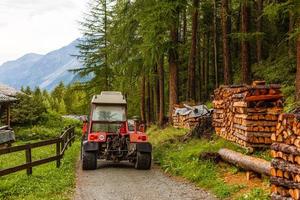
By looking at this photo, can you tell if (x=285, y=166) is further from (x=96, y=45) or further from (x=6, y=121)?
(x=96, y=45)

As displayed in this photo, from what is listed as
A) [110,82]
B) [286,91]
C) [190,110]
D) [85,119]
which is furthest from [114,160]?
[110,82]

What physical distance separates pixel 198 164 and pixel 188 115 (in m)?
10.6

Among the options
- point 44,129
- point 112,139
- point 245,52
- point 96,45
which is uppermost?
point 96,45

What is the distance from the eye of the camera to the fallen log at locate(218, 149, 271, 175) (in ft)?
35.1

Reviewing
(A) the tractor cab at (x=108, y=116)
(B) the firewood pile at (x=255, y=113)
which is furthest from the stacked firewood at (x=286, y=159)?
(A) the tractor cab at (x=108, y=116)

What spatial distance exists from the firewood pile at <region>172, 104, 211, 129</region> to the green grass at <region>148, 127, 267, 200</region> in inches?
127

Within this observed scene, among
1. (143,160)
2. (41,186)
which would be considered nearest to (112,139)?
(143,160)

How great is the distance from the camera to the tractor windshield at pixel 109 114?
57.8ft

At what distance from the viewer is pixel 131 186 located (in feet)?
41.0

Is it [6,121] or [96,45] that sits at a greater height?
[96,45]

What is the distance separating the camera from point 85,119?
18.2 m

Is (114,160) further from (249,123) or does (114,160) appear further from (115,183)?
(249,123)

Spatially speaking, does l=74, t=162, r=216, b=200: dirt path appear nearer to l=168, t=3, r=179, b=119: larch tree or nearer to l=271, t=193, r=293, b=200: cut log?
l=271, t=193, r=293, b=200: cut log

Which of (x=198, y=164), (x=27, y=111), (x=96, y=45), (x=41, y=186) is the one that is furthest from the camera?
(x=96, y=45)
